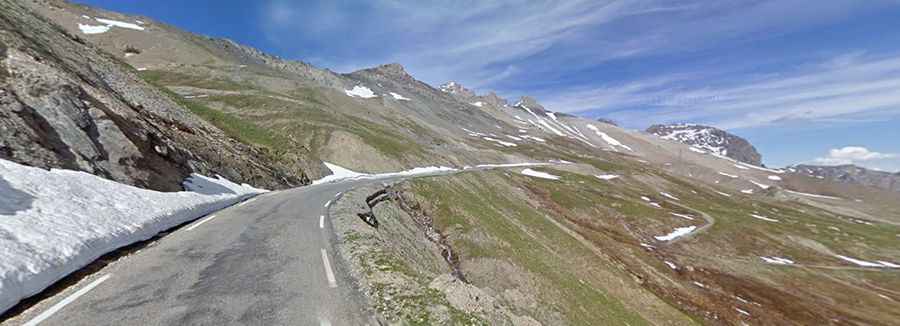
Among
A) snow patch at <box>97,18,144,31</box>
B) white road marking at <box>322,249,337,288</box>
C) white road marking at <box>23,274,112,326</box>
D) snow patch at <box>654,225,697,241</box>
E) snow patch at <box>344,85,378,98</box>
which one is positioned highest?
snow patch at <box>97,18,144,31</box>

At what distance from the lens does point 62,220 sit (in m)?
11.5

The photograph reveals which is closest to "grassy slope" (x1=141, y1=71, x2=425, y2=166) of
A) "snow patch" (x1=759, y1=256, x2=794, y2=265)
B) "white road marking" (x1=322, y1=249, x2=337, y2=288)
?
"white road marking" (x1=322, y1=249, x2=337, y2=288)

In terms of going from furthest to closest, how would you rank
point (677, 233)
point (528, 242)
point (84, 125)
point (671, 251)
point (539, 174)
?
point (539, 174)
point (677, 233)
point (671, 251)
point (528, 242)
point (84, 125)

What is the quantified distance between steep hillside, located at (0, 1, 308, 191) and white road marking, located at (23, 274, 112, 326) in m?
8.93

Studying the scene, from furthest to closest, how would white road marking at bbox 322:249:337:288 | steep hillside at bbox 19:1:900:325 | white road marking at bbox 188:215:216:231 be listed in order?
steep hillside at bbox 19:1:900:325, white road marking at bbox 188:215:216:231, white road marking at bbox 322:249:337:288

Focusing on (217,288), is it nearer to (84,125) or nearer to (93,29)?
(84,125)

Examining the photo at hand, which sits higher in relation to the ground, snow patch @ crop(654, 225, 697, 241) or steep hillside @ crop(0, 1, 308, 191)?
steep hillside @ crop(0, 1, 308, 191)

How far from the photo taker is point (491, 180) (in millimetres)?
69375

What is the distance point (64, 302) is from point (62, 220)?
472cm

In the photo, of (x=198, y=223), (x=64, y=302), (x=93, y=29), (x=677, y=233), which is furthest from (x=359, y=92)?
(x=64, y=302)

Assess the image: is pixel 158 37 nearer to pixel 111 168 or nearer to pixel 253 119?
pixel 253 119

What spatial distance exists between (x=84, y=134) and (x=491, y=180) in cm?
5593

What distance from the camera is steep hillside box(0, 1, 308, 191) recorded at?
16.2 meters

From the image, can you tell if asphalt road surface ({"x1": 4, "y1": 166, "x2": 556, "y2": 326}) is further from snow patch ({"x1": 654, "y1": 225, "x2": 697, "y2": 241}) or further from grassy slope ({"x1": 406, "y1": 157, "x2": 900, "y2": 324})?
snow patch ({"x1": 654, "y1": 225, "x2": 697, "y2": 241})
